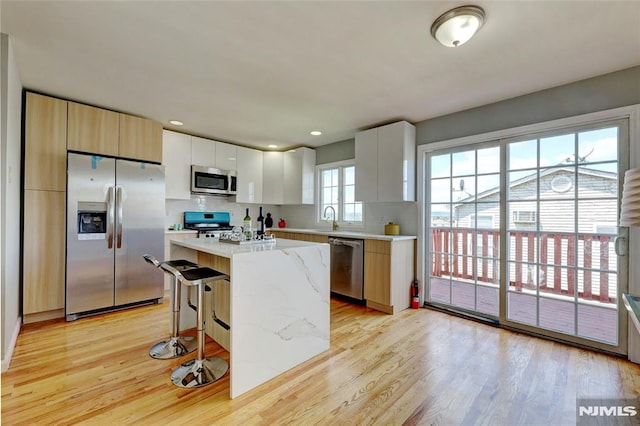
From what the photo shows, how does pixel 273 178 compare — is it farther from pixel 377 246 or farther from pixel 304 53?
pixel 304 53

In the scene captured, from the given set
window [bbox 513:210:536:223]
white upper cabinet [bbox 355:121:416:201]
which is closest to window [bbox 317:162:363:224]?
white upper cabinet [bbox 355:121:416:201]

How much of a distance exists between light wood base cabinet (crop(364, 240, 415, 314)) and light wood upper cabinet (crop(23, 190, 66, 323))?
3.35m

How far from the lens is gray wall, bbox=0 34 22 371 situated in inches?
78.2

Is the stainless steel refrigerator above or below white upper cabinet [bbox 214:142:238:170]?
below

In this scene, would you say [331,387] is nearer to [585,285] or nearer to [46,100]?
[585,285]

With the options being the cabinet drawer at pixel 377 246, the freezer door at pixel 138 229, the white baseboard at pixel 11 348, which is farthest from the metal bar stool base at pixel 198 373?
the cabinet drawer at pixel 377 246

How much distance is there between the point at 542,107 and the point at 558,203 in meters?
0.93

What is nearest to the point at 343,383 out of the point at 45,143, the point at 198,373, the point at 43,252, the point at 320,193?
the point at 198,373

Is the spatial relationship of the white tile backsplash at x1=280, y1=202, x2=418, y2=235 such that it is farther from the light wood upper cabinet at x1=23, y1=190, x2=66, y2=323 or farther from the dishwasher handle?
the light wood upper cabinet at x1=23, y1=190, x2=66, y2=323

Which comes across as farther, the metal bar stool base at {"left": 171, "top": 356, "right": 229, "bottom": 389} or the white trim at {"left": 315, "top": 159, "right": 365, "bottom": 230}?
the white trim at {"left": 315, "top": 159, "right": 365, "bottom": 230}

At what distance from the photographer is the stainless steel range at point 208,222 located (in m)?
4.40

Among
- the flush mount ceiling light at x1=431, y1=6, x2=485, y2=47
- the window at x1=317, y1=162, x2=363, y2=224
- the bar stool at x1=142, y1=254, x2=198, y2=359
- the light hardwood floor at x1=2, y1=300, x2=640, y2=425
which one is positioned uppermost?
the flush mount ceiling light at x1=431, y1=6, x2=485, y2=47

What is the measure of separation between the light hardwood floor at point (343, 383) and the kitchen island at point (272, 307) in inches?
4.5

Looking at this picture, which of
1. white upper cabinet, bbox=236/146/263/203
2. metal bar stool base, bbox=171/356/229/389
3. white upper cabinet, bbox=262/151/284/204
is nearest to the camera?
metal bar stool base, bbox=171/356/229/389
